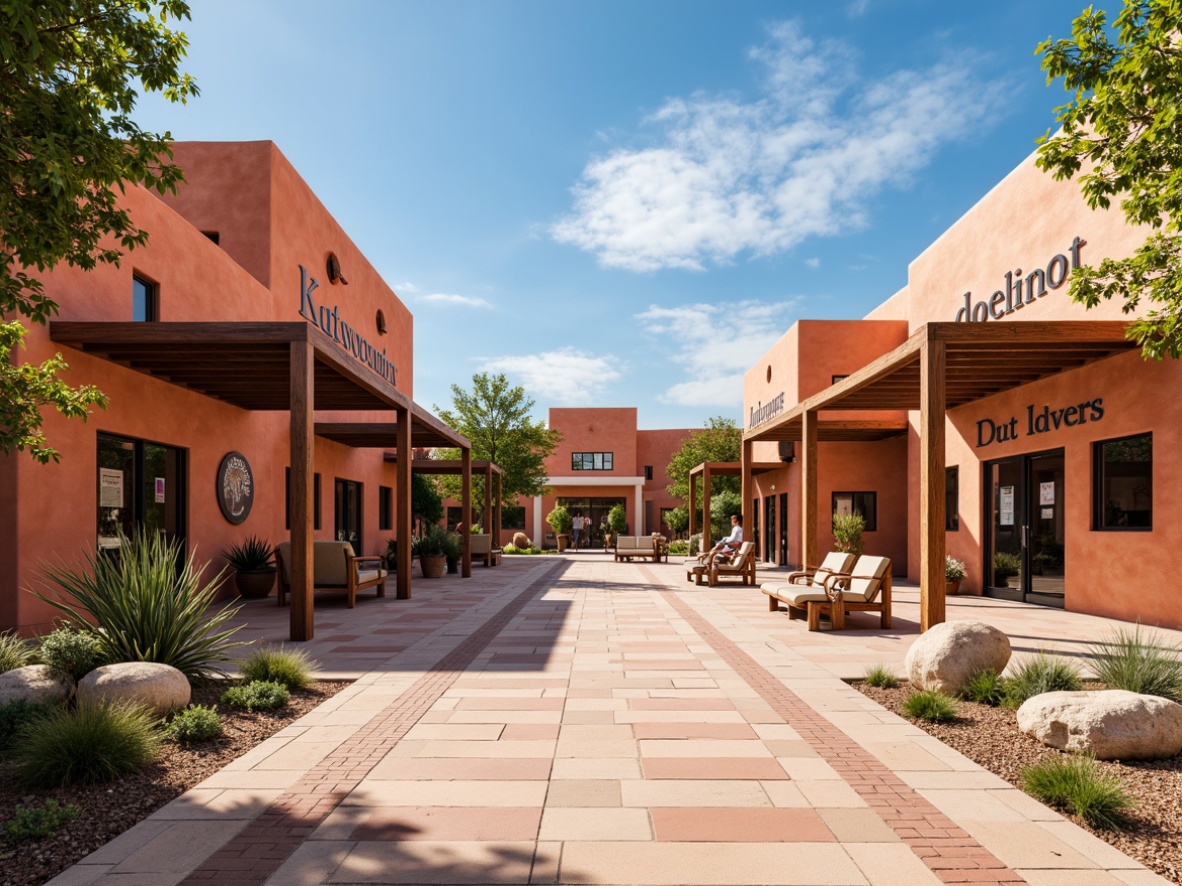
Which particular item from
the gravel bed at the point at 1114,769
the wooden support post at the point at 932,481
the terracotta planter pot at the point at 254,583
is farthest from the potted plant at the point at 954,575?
the terracotta planter pot at the point at 254,583

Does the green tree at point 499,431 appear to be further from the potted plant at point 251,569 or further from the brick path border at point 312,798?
the brick path border at point 312,798

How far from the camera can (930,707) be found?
5.30 meters

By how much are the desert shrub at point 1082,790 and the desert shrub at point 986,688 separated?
1529 mm

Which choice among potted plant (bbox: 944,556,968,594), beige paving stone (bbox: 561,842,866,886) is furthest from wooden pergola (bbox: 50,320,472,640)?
potted plant (bbox: 944,556,968,594)

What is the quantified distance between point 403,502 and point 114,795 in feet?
29.5

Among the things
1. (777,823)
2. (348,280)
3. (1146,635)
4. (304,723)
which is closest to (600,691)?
(304,723)

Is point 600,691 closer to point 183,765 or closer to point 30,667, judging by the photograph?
point 183,765

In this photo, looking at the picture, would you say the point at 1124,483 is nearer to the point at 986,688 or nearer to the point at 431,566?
the point at 986,688

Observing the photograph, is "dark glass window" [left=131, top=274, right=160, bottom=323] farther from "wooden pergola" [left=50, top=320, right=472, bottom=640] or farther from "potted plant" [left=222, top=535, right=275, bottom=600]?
"potted plant" [left=222, top=535, right=275, bottom=600]

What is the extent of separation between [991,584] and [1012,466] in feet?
7.24

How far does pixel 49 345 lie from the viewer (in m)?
8.36

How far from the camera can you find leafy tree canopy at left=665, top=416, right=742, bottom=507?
31.9 meters

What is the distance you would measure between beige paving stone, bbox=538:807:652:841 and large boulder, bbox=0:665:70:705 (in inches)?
142

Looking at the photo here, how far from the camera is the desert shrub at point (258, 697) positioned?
219 inches
